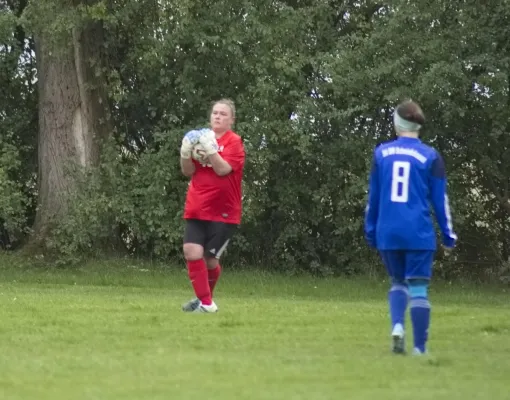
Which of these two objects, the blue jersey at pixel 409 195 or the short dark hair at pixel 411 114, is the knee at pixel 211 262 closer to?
the blue jersey at pixel 409 195

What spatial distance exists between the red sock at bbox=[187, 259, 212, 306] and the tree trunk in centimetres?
950

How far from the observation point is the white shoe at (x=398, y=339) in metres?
8.85

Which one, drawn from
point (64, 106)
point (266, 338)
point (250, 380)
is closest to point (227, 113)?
point (266, 338)

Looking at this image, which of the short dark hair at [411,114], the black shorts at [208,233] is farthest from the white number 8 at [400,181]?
the black shorts at [208,233]

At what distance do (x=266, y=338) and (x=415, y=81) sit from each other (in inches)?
376

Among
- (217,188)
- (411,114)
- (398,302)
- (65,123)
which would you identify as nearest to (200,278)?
(217,188)

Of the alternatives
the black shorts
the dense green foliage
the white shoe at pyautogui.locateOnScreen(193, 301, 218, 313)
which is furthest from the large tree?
the white shoe at pyautogui.locateOnScreen(193, 301, 218, 313)

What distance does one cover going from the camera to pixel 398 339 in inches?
349

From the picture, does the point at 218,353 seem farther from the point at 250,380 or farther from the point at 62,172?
the point at 62,172

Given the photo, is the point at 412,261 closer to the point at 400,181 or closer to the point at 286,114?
the point at 400,181

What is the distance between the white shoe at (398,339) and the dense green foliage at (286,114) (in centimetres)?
956

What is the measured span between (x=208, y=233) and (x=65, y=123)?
32.8ft

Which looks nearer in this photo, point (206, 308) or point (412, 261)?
point (412, 261)

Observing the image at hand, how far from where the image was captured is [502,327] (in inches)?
435
